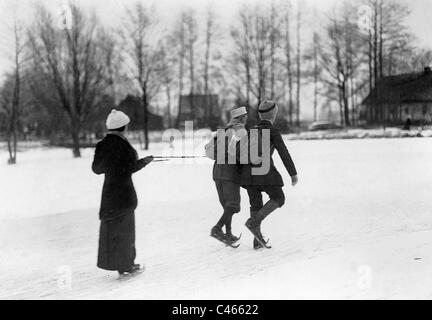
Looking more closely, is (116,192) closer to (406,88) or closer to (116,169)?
(116,169)

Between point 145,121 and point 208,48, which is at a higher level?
point 208,48

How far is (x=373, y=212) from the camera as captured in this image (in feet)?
21.8

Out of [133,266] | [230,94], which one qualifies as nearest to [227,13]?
[133,266]

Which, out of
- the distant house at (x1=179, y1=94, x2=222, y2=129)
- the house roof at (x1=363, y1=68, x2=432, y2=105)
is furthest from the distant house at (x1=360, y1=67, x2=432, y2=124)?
A: the distant house at (x1=179, y1=94, x2=222, y2=129)

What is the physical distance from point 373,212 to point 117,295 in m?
4.02

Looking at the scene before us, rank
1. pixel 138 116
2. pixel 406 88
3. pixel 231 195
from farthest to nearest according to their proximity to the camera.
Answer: pixel 138 116 → pixel 406 88 → pixel 231 195

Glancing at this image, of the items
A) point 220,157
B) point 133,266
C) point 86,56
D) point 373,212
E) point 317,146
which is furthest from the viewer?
point 86,56

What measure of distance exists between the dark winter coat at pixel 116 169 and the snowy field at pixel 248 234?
2.13 ft

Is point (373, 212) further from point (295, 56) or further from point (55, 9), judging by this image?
point (55, 9)

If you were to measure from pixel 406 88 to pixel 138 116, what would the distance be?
5362mm

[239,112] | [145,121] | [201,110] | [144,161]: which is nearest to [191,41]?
[201,110]

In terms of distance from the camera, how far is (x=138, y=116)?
10414mm

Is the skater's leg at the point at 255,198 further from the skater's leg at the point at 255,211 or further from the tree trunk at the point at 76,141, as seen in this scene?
the tree trunk at the point at 76,141
